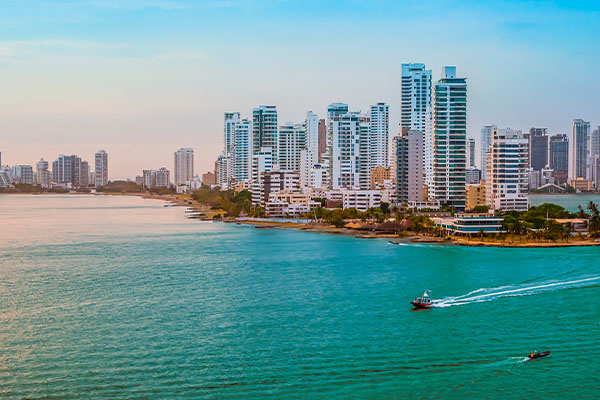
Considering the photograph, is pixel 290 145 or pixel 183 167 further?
pixel 183 167

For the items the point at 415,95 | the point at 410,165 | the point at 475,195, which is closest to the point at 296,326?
the point at 410,165

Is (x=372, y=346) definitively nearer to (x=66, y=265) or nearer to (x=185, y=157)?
(x=66, y=265)

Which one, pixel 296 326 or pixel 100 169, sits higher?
pixel 100 169

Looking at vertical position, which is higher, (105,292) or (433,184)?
(433,184)

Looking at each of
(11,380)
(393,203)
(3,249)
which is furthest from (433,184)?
(11,380)

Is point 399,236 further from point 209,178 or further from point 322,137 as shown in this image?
point 209,178

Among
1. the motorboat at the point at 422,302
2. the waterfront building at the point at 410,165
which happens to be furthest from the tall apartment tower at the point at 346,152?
the motorboat at the point at 422,302

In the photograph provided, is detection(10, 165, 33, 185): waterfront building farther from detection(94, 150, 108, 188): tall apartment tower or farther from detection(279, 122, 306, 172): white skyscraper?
detection(279, 122, 306, 172): white skyscraper

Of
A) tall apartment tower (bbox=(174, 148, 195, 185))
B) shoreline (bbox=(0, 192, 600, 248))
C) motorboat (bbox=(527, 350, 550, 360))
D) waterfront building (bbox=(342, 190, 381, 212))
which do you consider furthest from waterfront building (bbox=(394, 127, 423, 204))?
tall apartment tower (bbox=(174, 148, 195, 185))
